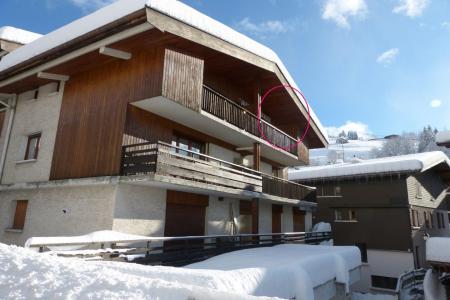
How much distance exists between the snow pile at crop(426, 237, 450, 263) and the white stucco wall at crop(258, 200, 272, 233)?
28.5 feet

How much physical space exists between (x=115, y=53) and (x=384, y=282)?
25064 mm

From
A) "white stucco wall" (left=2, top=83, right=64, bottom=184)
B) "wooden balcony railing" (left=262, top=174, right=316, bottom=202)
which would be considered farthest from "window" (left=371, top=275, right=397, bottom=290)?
"white stucco wall" (left=2, top=83, right=64, bottom=184)

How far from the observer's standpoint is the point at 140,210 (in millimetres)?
11375

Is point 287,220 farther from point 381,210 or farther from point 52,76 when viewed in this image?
point 52,76

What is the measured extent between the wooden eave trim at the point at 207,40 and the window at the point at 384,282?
16.8 meters

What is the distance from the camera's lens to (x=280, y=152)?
1941cm

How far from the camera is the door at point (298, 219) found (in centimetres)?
2339

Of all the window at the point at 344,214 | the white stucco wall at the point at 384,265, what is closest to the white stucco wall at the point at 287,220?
the white stucco wall at the point at 384,265

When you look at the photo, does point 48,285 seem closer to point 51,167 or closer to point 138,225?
point 138,225

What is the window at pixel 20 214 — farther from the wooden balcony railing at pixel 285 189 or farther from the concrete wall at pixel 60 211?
→ the wooden balcony railing at pixel 285 189

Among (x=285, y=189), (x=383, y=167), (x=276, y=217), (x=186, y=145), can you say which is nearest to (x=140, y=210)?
(x=186, y=145)

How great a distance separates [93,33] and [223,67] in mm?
6821

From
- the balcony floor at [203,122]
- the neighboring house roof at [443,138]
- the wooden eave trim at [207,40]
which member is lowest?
the neighboring house roof at [443,138]

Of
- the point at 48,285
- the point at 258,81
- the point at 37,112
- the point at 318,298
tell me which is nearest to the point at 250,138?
the point at 258,81
